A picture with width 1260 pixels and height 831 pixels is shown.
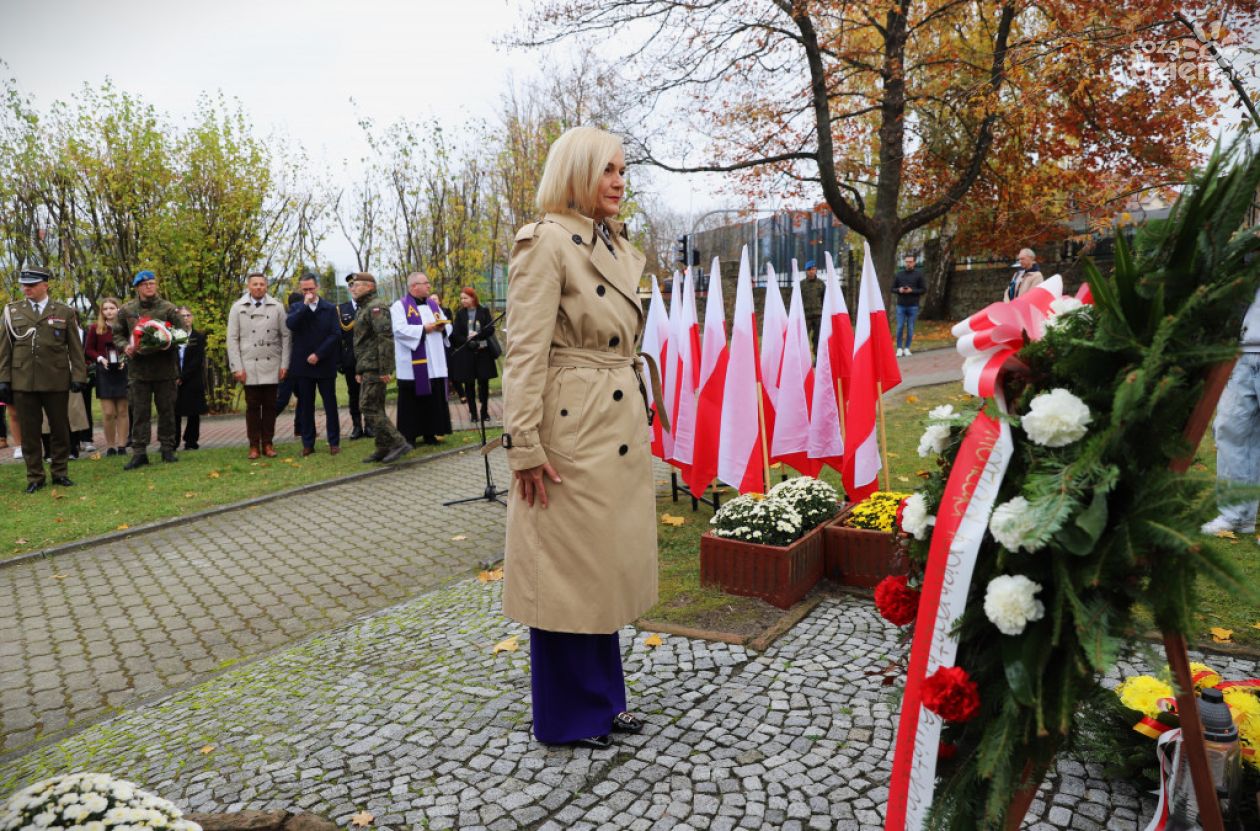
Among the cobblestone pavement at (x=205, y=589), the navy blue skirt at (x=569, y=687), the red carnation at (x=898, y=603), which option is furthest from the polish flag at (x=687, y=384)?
the red carnation at (x=898, y=603)

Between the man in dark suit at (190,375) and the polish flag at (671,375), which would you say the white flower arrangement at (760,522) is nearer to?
the polish flag at (671,375)

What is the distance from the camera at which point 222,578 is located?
6199 millimetres

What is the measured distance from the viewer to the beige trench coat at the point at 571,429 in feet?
9.80

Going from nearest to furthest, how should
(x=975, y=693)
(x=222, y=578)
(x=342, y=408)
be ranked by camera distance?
(x=975, y=693), (x=222, y=578), (x=342, y=408)

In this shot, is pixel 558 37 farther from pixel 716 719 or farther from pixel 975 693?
pixel 975 693

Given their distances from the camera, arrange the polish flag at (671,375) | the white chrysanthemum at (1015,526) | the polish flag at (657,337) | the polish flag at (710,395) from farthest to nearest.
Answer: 1. the polish flag at (657,337)
2. the polish flag at (671,375)
3. the polish flag at (710,395)
4. the white chrysanthemum at (1015,526)

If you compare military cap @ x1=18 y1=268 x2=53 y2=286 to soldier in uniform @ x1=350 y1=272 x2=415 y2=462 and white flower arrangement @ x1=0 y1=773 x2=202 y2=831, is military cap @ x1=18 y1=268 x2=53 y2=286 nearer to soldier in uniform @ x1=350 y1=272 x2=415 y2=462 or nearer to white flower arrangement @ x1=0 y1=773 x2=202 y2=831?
soldier in uniform @ x1=350 y1=272 x2=415 y2=462

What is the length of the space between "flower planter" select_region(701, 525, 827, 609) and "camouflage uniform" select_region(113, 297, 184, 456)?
26.5 feet

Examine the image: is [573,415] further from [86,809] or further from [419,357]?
[419,357]

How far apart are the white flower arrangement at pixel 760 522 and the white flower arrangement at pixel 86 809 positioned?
10.8 feet

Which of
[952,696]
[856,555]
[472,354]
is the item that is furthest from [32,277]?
[952,696]

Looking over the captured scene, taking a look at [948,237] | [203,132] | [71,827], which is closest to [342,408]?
[203,132]

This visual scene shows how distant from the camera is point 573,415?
307 cm

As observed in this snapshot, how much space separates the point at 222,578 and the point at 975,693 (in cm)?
579
